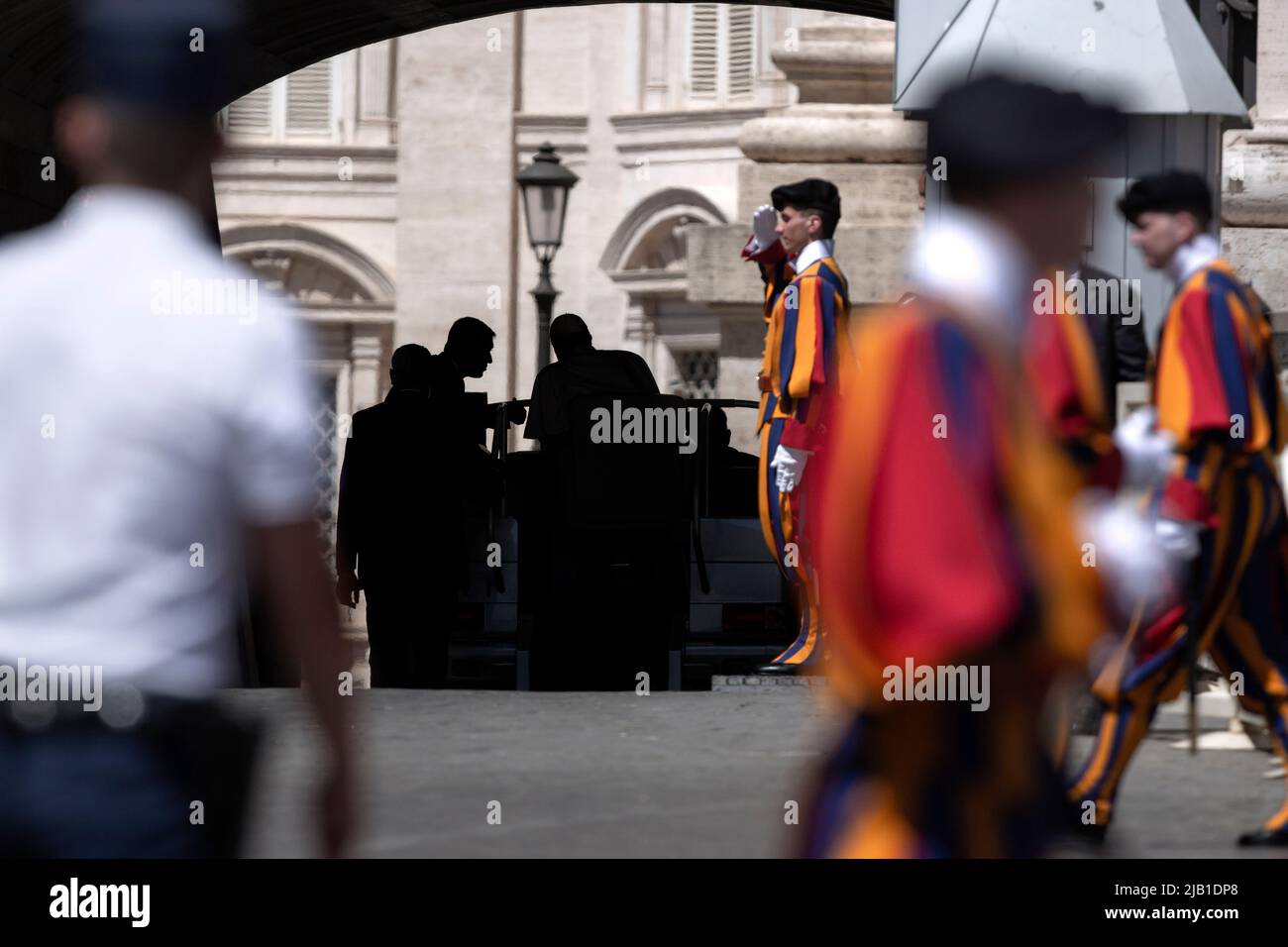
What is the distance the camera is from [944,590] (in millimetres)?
2797

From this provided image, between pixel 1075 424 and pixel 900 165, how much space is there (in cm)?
943

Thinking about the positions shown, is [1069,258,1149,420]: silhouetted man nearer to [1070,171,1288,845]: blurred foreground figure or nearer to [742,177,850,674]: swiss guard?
[742,177,850,674]: swiss guard

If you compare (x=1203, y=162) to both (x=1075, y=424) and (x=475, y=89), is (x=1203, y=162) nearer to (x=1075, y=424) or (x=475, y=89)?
(x=1075, y=424)

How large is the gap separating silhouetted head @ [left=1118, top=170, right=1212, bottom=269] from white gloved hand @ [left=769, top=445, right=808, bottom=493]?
2830 millimetres

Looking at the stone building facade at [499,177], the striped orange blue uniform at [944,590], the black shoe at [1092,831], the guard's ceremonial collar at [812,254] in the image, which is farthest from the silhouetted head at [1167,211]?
the stone building facade at [499,177]

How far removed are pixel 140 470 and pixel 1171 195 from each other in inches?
143

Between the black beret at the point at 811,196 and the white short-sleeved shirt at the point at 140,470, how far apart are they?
5.93 m

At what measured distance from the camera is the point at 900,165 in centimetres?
1320

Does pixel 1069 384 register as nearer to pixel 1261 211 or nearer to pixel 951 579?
pixel 951 579

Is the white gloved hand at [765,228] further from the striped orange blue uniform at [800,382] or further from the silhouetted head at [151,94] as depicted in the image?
the silhouetted head at [151,94]

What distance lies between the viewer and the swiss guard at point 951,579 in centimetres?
281

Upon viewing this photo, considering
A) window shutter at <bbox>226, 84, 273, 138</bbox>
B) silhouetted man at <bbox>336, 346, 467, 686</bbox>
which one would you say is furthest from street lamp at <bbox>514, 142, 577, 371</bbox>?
window shutter at <bbox>226, 84, 273, 138</bbox>

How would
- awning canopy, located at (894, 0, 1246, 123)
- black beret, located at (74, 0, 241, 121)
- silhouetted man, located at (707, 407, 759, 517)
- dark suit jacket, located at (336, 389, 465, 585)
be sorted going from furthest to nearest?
silhouetted man, located at (707, 407, 759, 517) < dark suit jacket, located at (336, 389, 465, 585) < awning canopy, located at (894, 0, 1246, 123) < black beret, located at (74, 0, 241, 121)

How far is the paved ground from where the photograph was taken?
6016mm
